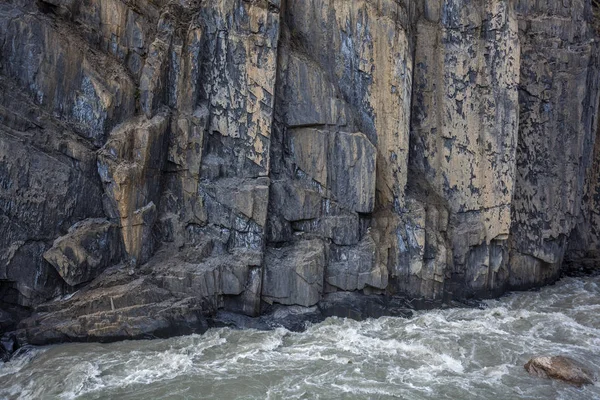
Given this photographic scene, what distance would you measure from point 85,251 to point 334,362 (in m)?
8.85

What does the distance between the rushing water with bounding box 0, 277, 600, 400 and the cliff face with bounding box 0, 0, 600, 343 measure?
4.42 ft

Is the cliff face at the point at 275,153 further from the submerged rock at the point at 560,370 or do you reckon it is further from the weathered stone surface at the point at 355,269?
the submerged rock at the point at 560,370

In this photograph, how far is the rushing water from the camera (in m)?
15.8

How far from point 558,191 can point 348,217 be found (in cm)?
1075

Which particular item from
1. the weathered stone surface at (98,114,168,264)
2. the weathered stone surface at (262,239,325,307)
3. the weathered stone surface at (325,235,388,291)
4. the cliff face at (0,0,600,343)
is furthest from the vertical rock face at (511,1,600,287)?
the weathered stone surface at (98,114,168,264)

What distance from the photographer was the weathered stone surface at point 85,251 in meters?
18.4

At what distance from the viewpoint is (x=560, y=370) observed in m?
16.5

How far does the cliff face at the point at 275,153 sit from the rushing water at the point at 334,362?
135 cm

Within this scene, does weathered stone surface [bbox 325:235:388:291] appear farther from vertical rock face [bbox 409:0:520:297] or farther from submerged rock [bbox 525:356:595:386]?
submerged rock [bbox 525:356:595:386]

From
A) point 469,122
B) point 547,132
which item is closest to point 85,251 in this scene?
point 469,122

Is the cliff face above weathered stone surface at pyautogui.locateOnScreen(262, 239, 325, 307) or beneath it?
above

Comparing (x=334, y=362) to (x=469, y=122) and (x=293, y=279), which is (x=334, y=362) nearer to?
(x=293, y=279)

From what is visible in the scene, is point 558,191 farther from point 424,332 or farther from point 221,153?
point 221,153

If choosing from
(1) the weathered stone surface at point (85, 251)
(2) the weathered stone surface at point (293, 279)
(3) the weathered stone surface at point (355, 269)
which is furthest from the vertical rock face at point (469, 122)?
(1) the weathered stone surface at point (85, 251)
